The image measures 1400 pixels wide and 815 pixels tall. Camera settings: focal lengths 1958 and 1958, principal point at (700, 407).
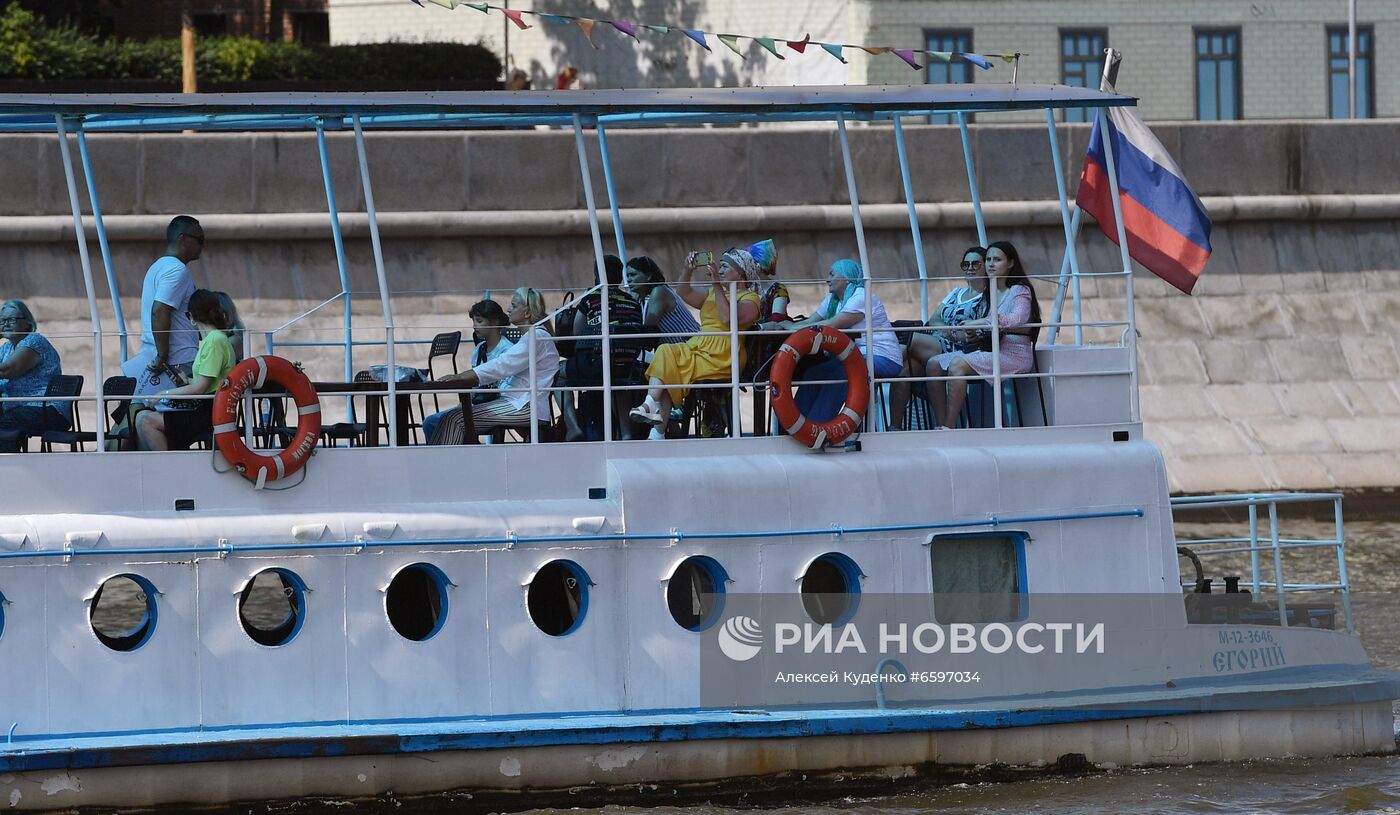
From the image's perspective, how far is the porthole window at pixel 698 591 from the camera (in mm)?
10188

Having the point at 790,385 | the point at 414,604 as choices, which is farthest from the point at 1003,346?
the point at 414,604

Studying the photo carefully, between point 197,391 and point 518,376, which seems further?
point 518,376

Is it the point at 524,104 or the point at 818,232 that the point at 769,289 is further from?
the point at 818,232

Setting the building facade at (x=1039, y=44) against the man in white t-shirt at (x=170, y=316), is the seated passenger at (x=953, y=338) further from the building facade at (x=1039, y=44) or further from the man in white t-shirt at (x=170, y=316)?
the building facade at (x=1039, y=44)

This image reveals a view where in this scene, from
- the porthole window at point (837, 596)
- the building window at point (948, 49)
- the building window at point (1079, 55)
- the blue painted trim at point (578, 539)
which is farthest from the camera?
the building window at point (1079, 55)

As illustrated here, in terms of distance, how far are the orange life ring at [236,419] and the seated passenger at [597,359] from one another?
1489mm

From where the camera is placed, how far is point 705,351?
34.6ft

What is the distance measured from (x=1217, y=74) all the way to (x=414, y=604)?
2302 centimetres

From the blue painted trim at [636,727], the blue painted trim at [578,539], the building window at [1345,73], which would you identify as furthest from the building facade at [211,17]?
the blue painted trim at [636,727]

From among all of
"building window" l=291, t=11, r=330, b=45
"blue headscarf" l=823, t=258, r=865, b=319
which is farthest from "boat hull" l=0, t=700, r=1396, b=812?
"building window" l=291, t=11, r=330, b=45

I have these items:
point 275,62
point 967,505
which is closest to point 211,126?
point 967,505

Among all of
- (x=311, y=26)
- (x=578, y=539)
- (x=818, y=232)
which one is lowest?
(x=578, y=539)

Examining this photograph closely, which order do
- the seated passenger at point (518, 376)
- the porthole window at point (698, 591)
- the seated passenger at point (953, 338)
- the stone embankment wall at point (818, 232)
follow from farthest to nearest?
the stone embankment wall at point (818, 232), the seated passenger at point (953, 338), the seated passenger at point (518, 376), the porthole window at point (698, 591)

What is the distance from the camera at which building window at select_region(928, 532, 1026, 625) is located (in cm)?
1054
